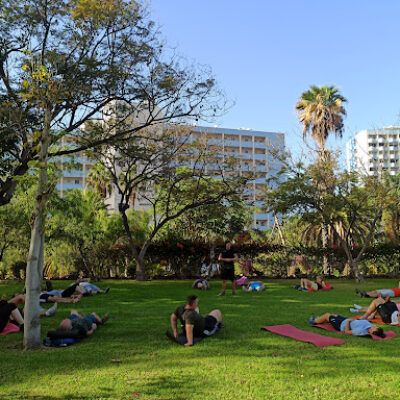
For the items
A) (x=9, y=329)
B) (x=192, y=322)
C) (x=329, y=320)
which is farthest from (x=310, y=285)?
(x=9, y=329)

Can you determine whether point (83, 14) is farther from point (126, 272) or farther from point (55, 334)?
point (126, 272)

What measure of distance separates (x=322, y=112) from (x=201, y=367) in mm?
25994

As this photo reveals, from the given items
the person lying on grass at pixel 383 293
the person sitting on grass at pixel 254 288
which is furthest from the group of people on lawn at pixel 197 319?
the person sitting on grass at pixel 254 288

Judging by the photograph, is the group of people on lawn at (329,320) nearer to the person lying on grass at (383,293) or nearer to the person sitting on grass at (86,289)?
the person lying on grass at (383,293)

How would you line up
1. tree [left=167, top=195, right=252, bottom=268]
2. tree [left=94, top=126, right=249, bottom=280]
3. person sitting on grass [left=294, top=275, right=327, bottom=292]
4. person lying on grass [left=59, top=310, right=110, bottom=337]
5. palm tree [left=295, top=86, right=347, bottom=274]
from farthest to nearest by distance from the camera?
1. palm tree [left=295, top=86, right=347, bottom=274]
2. tree [left=167, top=195, right=252, bottom=268]
3. tree [left=94, top=126, right=249, bottom=280]
4. person sitting on grass [left=294, top=275, right=327, bottom=292]
5. person lying on grass [left=59, top=310, right=110, bottom=337]

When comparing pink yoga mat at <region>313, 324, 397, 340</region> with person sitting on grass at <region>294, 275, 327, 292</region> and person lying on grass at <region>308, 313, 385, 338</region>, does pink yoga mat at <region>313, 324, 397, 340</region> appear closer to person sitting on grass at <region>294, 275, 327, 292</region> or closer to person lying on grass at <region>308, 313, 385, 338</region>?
person lying on grass at <region>308, 313, 385, 338</region>

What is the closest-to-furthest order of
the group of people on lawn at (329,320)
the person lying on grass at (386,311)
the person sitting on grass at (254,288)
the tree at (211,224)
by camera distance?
the group of people on lawn at (329,320)
the person lying on grass at (386,311)
the person sitting on grass at (254,288)
the tree at (211,224)

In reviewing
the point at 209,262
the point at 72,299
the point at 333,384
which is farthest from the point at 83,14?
the point at 209,262

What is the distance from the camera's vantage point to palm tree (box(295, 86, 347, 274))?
92.6ft

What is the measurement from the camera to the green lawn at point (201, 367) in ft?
14.5

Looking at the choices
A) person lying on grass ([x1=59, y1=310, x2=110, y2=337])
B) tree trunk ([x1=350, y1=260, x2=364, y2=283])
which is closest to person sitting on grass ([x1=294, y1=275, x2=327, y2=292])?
tree trunk ([x1=350, y1=260, x2=364, y2=283])

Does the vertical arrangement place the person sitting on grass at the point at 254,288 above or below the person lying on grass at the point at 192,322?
below

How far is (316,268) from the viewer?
22.2 m

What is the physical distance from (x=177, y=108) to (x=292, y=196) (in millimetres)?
7883
